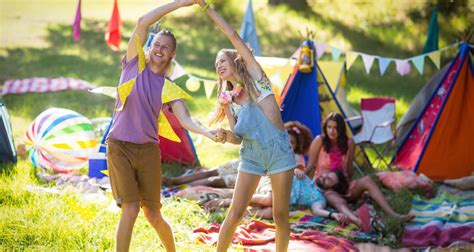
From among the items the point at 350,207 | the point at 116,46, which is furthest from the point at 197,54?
the point at 350,207

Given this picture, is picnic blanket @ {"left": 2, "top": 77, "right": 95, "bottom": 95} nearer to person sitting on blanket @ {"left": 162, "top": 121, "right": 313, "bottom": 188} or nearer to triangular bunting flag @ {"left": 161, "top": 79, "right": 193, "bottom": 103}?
person sitting on blanket @ {"left": 162, "top": 121, "right": 313, "bottom": 188}

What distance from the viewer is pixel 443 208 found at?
5.65 m

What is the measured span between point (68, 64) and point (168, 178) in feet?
18.3

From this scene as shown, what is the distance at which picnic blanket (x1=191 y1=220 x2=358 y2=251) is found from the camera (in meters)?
4.64

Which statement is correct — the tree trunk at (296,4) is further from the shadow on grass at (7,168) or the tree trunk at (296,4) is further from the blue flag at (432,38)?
the shadow on grass at (7,168)

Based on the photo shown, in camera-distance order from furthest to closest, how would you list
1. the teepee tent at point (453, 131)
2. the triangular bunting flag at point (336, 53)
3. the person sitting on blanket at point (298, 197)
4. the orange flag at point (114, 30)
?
the orange flag at point (114, 30)
the triangular bunting flag at point (336, 53)
the teepee tent at point (453, 131)
the person sitting on blanket at point (298, 197)

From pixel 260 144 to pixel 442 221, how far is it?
7.53ft

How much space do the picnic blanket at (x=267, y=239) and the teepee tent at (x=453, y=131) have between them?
209cm

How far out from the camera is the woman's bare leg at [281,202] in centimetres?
370

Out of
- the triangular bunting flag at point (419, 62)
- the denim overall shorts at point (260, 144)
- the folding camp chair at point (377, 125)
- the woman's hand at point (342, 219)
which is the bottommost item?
the woman's hand at point (342, 219)

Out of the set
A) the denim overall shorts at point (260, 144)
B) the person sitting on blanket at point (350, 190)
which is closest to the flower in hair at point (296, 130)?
the person sitting on blanket at point (350, 190)

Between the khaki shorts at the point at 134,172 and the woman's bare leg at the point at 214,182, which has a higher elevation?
the khaki shorts at the point at 134,172

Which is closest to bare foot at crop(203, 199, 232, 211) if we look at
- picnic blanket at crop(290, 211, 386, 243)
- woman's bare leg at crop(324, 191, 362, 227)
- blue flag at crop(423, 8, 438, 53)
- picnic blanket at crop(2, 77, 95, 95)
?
picnic blanket at crop(290, 211, 386, 243)

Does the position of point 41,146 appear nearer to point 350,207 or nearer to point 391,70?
point 350,207
